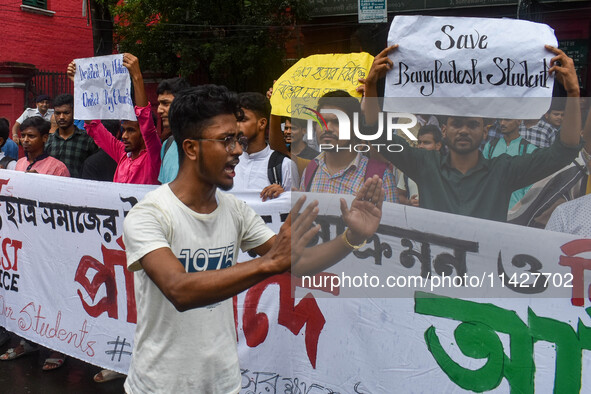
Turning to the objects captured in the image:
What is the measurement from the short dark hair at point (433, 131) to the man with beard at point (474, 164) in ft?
0.14

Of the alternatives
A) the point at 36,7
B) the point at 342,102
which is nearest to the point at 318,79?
the point at 342,102

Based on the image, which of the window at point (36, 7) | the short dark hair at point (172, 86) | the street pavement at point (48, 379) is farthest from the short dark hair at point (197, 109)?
the window at point (36, 7)

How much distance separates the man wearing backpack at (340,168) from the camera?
3.33 metres

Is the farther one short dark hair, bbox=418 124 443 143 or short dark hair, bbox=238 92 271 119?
short dark hair, bbox=238 92 271 119

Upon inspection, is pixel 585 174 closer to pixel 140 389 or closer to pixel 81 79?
pixel 140 389

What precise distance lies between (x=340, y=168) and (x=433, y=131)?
50cm

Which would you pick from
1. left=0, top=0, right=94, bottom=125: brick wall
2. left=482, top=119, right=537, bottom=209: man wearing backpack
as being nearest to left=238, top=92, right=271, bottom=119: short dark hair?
left=482, top=119, right=537, bottom=209: man wearing backpack

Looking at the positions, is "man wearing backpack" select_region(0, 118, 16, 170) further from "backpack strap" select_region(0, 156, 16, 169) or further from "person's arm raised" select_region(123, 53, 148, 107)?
"person's arm raised" select_region(123, 53, 148, 107)

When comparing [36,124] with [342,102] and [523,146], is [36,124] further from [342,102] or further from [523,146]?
[523,146]

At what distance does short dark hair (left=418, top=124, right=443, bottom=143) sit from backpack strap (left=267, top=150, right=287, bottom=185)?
1.20m

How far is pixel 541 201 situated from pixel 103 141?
3303 millimetres

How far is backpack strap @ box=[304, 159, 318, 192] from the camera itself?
3602 millimetres

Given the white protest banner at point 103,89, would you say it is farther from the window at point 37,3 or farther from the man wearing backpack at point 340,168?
the window at point 37,3

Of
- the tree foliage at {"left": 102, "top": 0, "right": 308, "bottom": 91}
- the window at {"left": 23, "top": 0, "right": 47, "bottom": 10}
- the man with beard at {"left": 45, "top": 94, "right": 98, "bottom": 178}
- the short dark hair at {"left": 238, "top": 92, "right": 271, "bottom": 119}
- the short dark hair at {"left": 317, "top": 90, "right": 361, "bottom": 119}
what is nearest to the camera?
the short dark hair at {"left": 317, "top": 90, "right": 361, "bottom": 119}
